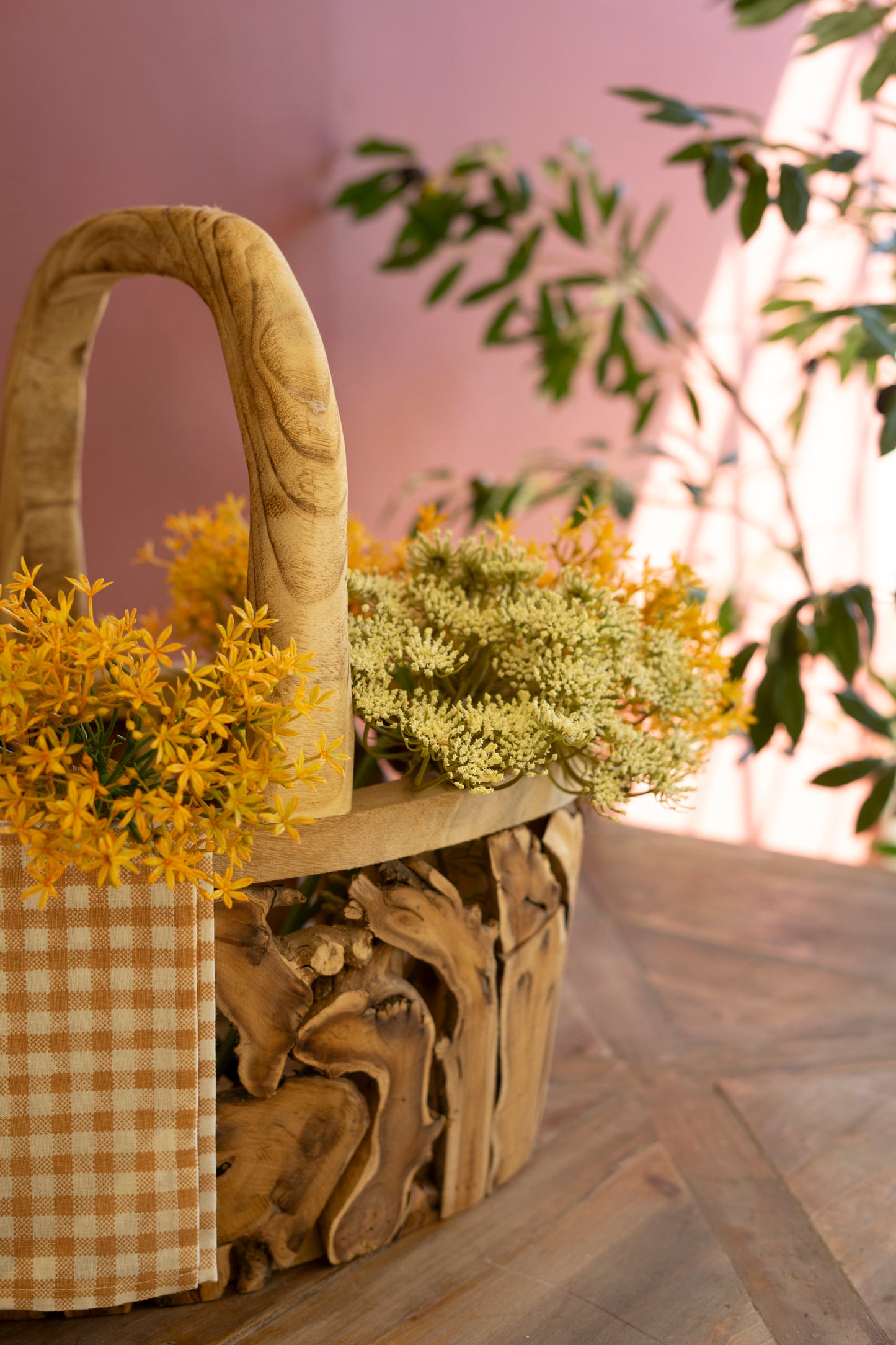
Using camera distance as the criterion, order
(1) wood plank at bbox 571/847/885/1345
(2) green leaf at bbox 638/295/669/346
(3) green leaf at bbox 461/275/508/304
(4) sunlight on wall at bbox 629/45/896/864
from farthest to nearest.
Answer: (4) sunlight on wall at bbox 629/45/896/864 → (3) green leaf at bbox 461/275/508/304 → (2) green leaf at bbox 638/295/669/346 → (1) wood plank at bbox 571/847/885/1345

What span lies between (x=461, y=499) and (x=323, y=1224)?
157 centimetres

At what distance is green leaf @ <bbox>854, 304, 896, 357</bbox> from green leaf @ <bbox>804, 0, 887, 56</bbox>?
402mm

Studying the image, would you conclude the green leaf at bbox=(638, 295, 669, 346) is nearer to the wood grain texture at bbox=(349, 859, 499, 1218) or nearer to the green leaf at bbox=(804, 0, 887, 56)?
the green leaf at bbox=(804, 0, 887, 56)

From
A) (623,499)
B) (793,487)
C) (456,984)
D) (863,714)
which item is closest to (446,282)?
(623,499)

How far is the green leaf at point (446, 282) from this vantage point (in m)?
1.66

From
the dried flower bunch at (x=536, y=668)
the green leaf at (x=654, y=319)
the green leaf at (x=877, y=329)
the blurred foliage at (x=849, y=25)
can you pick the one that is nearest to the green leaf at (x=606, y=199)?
the green leaf at (x=654, y=319)

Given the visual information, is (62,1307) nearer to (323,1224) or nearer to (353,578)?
(323,1224)

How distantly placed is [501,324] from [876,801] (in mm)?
1011

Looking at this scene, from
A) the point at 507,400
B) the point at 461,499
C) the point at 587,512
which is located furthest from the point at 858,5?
the point at 461,499

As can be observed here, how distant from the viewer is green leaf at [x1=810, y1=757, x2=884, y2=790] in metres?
1.21

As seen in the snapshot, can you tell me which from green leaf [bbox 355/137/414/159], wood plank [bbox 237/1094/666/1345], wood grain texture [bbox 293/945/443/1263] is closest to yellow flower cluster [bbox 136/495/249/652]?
wood grain texture [bbox 293/945/443/1263]

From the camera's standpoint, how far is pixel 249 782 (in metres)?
0.59

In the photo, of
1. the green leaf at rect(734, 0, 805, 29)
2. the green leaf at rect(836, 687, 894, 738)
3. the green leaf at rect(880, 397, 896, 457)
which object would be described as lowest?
the green leaf at rect(836, 687, 894, 738)

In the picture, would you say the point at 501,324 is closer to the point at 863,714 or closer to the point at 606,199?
the point at 606,199
